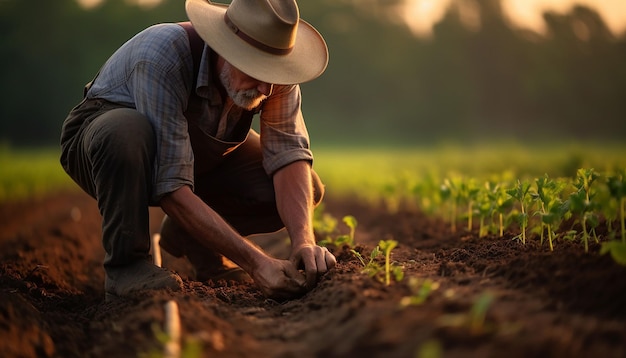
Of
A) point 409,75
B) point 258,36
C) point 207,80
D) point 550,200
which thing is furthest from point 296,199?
point 409,75

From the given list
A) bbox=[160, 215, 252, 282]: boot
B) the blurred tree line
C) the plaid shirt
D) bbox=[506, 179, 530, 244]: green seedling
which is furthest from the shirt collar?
the blurred tree line

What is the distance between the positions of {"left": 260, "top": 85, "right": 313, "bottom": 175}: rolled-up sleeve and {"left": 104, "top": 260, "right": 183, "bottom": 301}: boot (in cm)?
93

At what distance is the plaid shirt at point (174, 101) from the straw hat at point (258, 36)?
17 cm

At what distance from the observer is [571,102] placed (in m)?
33.2

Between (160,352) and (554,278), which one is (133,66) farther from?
(554,278)

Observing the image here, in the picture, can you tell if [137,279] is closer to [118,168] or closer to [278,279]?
[118,168]

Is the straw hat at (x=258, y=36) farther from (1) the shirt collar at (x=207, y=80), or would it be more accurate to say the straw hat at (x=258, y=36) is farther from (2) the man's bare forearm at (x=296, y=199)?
(2) the man's bare forearm at (x=296, y=199)

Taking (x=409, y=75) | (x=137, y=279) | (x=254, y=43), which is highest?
(x=409, y=75)

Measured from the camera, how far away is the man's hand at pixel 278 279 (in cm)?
334

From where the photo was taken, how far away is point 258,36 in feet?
11.9

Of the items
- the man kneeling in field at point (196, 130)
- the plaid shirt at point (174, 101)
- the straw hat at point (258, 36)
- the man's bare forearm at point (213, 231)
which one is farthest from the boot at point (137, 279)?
the straw hat at point (258, 36)

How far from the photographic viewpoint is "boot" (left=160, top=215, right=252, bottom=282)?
4.52 metres

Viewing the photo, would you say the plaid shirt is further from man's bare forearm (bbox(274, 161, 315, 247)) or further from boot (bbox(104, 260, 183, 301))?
boot (bbox(104, 260, 183, 301))

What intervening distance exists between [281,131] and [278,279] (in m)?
1.05
